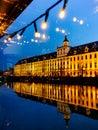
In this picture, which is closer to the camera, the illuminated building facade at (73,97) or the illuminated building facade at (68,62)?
the illuminated building facade at (73,97)

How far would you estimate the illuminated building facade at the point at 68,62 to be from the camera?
242 feet

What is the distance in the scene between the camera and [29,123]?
13891 millimetres

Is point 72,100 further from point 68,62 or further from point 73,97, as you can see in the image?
point 68,62

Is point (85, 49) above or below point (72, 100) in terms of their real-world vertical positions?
above

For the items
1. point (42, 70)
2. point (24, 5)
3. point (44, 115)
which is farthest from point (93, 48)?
point (24, 5)

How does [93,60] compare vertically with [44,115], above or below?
above

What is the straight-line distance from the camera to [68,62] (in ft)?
282

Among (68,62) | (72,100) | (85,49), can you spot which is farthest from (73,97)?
(68,62)

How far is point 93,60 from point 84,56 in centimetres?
477

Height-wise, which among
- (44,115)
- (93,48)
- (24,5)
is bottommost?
(44,115)

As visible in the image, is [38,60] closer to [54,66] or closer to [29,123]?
[54,66]

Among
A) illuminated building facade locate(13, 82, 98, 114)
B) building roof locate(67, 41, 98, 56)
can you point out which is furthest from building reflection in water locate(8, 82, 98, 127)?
building roof locate(67, 41, 98, 56)

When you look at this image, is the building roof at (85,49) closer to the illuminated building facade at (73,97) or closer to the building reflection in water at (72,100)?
the illuminated building facade at (73,97)

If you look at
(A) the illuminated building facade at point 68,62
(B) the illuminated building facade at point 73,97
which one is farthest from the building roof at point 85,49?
(B) the illuminated building facade at point 73,97
